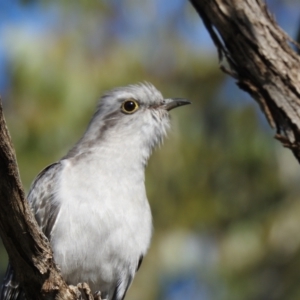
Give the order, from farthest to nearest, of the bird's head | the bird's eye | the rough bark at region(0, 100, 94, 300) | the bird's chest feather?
the bird's eye < the bird's head < the bird's chest feather < the rough bark at region(0, 100, 94, 300)

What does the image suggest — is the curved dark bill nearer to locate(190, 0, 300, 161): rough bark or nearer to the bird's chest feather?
locate(190, 0, 300, 161): rough bark

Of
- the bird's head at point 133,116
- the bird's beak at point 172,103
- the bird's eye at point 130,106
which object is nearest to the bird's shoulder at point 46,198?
the bird's head at point 133,116

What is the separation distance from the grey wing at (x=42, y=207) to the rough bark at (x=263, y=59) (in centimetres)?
170

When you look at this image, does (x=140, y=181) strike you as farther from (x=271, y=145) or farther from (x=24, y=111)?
(x=271, y=145)

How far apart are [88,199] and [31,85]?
3.35 meters

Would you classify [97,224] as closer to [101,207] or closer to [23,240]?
[101,207]

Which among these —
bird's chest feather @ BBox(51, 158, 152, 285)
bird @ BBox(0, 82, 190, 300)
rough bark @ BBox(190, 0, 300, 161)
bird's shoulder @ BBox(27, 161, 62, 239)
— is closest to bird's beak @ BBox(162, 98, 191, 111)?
bird @ BBox(0, 82, 190, 300)

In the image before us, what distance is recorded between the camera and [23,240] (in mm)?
4602

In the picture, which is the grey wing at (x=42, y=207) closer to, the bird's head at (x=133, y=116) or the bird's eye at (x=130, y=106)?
the bird's head at (x=133, y=116)

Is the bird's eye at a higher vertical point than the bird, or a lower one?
A: higher

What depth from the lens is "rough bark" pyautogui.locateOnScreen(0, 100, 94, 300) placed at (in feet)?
14.2

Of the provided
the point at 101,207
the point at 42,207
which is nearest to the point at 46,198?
the point at 42,207

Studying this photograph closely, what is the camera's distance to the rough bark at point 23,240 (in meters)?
4.32

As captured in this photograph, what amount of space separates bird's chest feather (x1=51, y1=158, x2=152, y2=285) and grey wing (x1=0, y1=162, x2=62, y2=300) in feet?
0.27
